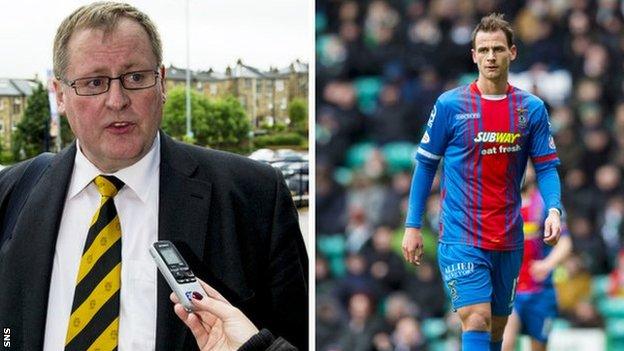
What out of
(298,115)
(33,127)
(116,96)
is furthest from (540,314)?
(33,127)

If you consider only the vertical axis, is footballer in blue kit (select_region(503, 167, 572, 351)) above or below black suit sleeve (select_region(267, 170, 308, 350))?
below

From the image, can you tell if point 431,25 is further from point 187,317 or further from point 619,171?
point 187,317

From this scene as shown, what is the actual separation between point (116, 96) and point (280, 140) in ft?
9.19

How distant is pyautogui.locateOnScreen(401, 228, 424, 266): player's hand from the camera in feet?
12.7

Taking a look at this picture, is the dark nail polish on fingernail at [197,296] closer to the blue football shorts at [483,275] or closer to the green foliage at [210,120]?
the blue football shorts at [483,275]

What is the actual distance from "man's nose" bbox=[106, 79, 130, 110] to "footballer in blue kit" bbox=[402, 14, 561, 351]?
217 cm

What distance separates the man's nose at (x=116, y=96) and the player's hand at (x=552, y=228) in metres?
2.35

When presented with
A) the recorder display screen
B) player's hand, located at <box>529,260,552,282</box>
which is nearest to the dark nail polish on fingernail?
the recorder display screen

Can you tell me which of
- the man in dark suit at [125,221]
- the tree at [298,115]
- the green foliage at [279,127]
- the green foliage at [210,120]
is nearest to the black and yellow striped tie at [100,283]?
the man in dark suit at [125,221]

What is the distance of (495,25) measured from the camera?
148 inches

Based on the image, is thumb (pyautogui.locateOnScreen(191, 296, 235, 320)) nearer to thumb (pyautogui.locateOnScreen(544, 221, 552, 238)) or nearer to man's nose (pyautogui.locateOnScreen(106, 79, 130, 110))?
man's nose (pyautogui.locateOnScreen(106, 79, 130, 110))

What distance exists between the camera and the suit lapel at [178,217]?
1.72m

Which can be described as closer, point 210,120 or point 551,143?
point 551,143

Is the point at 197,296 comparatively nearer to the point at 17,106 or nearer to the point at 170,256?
the point at 170,256
